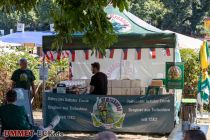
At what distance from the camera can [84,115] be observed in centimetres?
1096

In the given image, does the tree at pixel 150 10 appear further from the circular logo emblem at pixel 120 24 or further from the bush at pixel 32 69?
the circular logo emblem at pixel 120 24

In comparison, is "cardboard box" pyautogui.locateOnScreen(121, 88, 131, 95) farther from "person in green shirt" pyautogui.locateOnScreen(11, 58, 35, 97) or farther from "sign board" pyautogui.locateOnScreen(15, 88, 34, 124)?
"sign board" pyautogui.locateOnScreen(15, 88, 34, 124)

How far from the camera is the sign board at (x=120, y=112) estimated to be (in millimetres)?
10734

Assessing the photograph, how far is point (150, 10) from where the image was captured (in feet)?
199

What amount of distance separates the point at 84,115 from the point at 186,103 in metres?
2.71

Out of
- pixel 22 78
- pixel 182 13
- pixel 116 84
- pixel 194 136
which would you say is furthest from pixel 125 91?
pixel 182 13

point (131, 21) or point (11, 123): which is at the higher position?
point (131, 21)

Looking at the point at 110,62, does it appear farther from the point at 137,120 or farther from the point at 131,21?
the point at 137,120

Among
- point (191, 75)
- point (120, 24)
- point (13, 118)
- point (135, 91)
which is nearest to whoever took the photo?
point (13, 118)

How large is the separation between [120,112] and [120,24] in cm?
248

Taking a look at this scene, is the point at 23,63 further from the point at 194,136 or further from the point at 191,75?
the point at 194,136

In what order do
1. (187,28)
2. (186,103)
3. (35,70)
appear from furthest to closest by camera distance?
(187,28)
(35,70)
(186,103)

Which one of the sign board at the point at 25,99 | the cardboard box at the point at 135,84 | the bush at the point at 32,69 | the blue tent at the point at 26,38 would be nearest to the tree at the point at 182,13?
the blue tent at the point at 26,38

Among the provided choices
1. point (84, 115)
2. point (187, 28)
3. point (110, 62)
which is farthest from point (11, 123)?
point (187, 28)
